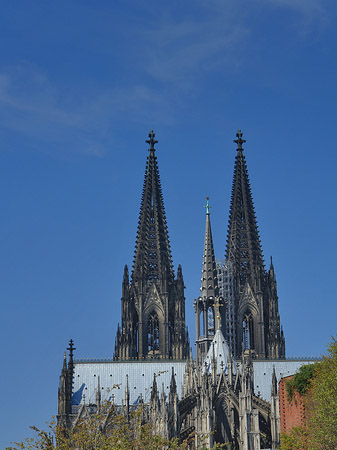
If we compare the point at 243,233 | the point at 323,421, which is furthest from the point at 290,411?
the point at 243,233

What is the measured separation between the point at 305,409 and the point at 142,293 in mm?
49481

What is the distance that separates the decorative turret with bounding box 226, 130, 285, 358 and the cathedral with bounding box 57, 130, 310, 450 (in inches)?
4.7

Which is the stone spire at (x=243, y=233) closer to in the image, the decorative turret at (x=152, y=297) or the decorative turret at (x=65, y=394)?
the decorative turret at (x=152, y=297)

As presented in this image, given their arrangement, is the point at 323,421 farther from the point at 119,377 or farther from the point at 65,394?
the point at 119,377

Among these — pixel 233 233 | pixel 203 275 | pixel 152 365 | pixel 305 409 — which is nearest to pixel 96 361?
pixel 152 365

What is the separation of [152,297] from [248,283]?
38.4 feet

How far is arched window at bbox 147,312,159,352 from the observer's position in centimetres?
11044

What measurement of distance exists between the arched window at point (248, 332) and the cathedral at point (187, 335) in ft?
0.39

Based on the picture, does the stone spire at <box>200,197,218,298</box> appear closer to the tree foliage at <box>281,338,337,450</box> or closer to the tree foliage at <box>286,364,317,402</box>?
the tree foliage at <box>286,364,317,402</box>

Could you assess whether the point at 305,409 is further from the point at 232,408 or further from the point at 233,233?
the point at 233,233

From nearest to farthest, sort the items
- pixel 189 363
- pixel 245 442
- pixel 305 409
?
pixel 305 409 → pixel 245 442 → pixel 189 363

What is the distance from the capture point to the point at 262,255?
11656 cm

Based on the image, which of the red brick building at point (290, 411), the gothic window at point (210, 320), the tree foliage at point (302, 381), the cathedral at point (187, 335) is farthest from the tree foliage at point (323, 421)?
the gothic window at point (210, 320)

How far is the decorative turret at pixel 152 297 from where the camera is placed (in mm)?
108812
